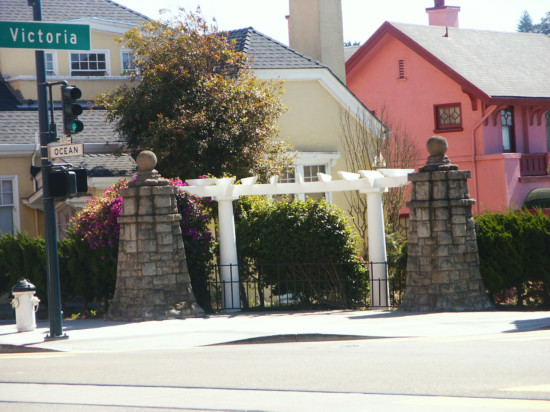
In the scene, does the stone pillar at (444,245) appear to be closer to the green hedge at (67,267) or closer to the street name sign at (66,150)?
the green hedge at (67,267)

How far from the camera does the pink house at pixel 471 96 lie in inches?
1299

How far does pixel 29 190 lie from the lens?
22109 mm

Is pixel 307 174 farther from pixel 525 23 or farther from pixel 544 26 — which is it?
pixel 525 23

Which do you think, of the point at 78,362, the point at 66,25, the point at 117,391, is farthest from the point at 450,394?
the point at 66,25

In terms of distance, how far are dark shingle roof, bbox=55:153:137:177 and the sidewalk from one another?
5440 mm

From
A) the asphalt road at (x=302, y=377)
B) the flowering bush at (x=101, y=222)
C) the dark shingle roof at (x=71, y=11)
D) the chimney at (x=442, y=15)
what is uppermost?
the chimney at (x=442, y=15)

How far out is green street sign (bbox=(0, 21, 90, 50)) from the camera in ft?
44.9

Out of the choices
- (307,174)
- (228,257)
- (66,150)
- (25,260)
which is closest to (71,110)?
(66,150)

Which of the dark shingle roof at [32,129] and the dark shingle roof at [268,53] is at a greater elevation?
the dark shingle roof at [268,53]

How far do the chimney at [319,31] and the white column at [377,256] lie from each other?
12.0m

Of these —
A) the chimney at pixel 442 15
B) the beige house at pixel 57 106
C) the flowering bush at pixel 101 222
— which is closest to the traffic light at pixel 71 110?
the flowering bush at pixel 101 222

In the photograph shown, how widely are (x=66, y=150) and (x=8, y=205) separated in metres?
8.47

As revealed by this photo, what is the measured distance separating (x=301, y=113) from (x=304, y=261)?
8707 millimetres

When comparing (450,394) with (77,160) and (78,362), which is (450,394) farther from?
(77,160)
